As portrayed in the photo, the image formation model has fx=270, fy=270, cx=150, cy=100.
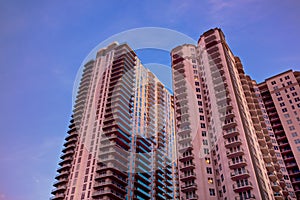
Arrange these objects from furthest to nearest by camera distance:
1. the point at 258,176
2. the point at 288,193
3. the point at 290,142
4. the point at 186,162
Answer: the point at 290,142 < the point at 288,193 < the point at 186,162 < the point at 258,176

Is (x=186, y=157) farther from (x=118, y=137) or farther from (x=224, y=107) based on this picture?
(x=118, y=137)

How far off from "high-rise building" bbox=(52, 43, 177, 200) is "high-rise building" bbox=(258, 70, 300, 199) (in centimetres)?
3786

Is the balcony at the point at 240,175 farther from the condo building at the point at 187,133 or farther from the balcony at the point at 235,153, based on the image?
the balcony at the point at 235,153

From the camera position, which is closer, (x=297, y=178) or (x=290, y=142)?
(x=297, y=178)

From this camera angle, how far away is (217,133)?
59781 millimetres

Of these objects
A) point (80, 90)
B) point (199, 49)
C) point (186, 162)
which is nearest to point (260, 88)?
point (199, 49)

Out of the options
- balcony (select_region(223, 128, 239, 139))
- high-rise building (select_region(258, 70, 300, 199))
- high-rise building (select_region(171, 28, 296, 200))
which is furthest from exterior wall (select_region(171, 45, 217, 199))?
high-rise building (select_region(258, 70, 300, 199))

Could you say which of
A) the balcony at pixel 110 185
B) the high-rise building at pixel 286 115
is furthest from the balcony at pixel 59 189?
the high-rise building at pixel 286 115

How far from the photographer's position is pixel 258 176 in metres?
50.2

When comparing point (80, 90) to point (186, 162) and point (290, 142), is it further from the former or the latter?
point (290, 142)

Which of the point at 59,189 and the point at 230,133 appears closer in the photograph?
the point at 230,133

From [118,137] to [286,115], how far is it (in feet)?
174

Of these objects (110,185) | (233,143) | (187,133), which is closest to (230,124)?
(233,143)

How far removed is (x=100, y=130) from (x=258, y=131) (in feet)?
142
